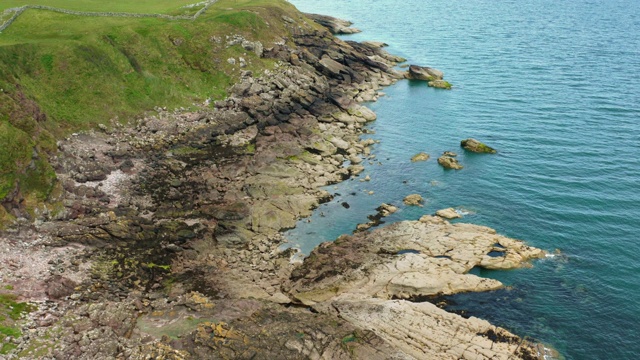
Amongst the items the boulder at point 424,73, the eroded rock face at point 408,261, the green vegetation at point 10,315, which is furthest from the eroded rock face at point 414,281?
the boulder at point 424,73

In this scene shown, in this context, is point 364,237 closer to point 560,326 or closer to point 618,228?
point 560,326

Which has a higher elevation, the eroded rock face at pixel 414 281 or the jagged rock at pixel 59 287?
the jagged rock at pixel 59 287

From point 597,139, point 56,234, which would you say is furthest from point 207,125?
point 597,139

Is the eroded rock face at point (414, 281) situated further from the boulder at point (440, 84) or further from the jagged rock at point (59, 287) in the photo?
the boulder at point (440, 84)

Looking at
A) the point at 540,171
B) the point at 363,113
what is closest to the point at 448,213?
the point at 540,171

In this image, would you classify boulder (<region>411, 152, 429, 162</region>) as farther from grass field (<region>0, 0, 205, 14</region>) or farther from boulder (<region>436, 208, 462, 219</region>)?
grass field (<region>0, 0, 205, 14</region>)

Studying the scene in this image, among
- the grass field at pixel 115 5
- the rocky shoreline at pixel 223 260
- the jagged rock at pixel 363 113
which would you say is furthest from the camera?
the jagged rock at pixel 363 113
